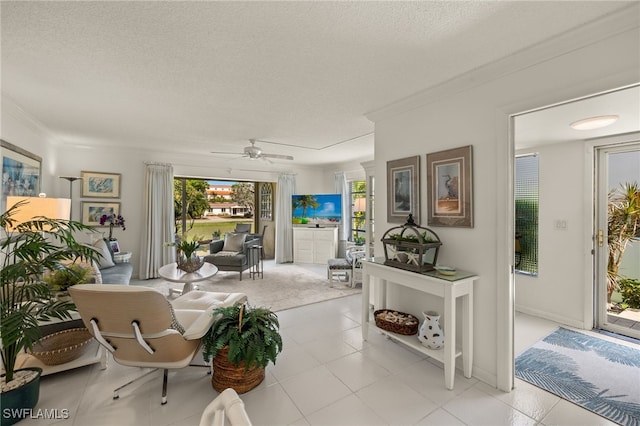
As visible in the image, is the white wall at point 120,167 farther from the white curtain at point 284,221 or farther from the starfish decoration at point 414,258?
the starfish decoration at point 414,258

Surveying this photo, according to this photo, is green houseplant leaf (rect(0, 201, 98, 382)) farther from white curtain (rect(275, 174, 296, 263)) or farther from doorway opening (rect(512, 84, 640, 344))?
white curtain (rect(275, 174, 296, 263))

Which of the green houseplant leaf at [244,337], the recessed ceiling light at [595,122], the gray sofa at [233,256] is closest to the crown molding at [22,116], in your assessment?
the gray sofa at [233,256]

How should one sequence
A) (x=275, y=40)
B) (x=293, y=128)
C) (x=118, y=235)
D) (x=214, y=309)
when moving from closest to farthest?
(x=275, y=40) < (x=214, y=309) < (x=293, y=128) < (x=118, y=235)

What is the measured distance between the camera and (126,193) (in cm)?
519

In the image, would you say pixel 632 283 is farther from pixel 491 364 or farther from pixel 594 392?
pixel 491 364

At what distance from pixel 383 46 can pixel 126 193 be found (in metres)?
5.26

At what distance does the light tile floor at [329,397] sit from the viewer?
5.85 ft

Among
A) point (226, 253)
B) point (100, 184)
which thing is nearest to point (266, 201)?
point (226, 253)

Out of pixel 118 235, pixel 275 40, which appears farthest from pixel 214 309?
pixel 118 235

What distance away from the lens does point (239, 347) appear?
1926mm

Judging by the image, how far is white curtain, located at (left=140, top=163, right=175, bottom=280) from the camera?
5.20 meters

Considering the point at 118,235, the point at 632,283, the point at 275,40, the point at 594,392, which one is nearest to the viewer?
the point at 275,40

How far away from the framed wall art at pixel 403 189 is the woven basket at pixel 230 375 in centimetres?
194

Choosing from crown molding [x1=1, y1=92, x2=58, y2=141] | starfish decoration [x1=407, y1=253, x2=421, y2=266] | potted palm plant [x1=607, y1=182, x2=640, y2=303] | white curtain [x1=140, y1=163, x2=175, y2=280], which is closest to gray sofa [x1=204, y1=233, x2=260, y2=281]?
white curtain [x1=140, y1=163, x2=175, y2=280]
